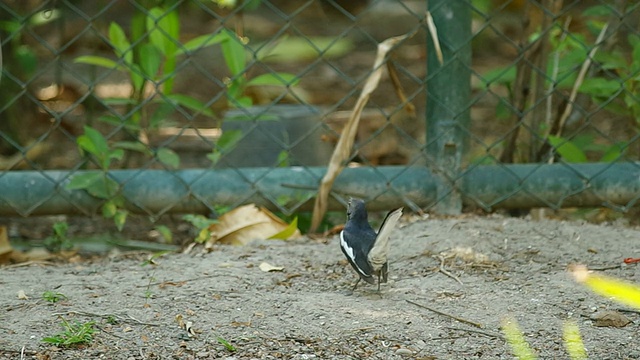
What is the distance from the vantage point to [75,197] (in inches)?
132

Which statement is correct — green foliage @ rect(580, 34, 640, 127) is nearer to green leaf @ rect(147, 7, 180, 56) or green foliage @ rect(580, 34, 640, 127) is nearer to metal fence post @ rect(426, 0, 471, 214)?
metal fence post @ rect(426, 0, 471, 214)

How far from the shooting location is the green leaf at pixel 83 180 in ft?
10.8

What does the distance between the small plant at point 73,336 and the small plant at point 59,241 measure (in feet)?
3.87

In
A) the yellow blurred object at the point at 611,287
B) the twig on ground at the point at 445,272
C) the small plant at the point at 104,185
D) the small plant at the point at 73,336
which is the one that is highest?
the yellow blurred object at the point at 611,287

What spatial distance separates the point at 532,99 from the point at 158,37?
1.50 meters

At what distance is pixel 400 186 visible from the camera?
3432mm

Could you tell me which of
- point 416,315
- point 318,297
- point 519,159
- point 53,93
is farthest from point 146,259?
point 53,93

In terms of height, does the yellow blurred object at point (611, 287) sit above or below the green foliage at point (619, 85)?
below

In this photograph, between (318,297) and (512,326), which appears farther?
(318,297)

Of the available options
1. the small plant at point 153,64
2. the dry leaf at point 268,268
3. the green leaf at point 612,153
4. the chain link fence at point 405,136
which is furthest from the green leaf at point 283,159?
the green leaf at point 612,153

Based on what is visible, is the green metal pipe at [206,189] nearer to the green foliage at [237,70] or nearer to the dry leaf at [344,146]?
the dry leaf at [344,146]

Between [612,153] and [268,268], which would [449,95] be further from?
[268,268]

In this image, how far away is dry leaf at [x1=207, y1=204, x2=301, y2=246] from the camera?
3295mm

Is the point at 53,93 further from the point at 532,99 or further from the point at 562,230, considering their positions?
the point at 562,230
